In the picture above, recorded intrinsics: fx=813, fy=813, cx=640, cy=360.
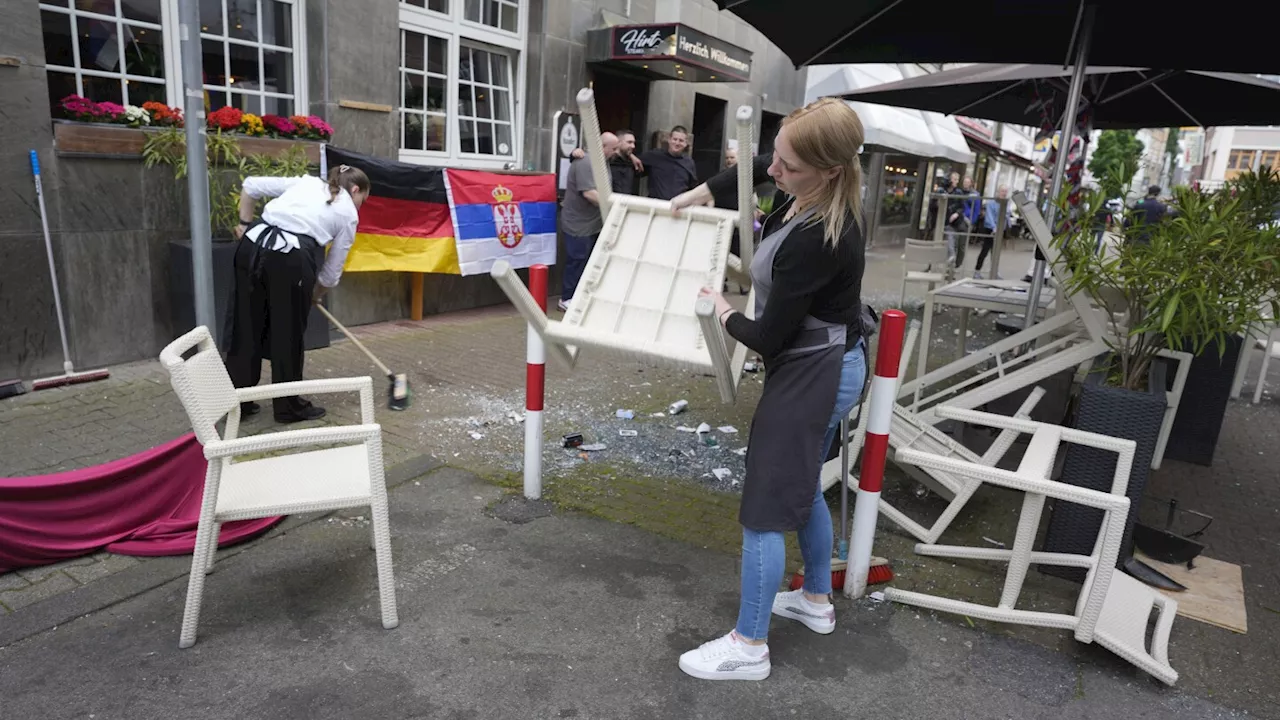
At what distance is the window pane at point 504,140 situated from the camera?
9359 millimetres

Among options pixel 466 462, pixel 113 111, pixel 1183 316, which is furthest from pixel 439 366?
pixel 1183 316

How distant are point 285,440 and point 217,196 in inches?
159

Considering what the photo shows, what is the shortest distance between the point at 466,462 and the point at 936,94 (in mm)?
6576

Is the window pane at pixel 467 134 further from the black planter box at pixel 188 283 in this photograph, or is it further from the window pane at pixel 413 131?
the black planter box at pixel 188 283

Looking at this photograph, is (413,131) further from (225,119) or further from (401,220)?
(225,119)

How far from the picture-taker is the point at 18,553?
3.10m

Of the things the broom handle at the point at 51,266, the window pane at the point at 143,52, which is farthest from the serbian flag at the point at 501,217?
the broom handle at the point at 51,266

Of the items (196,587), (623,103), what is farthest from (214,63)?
(623,103)

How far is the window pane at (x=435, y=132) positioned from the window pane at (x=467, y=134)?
265 millimetres

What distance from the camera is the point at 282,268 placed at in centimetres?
474

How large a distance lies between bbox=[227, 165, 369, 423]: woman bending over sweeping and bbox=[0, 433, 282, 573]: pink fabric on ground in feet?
4.75

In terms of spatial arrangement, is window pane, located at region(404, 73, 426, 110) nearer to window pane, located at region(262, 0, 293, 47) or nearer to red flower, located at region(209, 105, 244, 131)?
window pane, located at region(262, 0, 293, 47)

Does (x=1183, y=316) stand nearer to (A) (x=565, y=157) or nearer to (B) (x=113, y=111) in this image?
(B) (x=113, y=111)

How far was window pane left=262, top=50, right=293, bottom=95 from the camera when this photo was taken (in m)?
6.97
